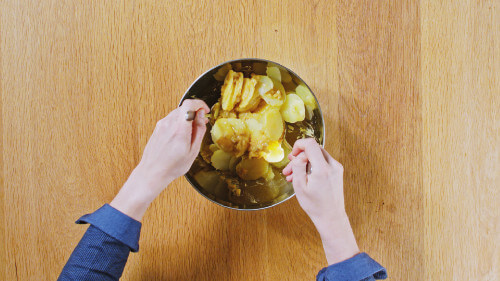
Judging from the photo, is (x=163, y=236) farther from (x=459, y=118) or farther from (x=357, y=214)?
(x=459, y=118)

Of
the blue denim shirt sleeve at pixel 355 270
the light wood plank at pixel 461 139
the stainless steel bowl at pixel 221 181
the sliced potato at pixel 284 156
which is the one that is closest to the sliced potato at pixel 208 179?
the stainless steel bowl at pixel 221 181

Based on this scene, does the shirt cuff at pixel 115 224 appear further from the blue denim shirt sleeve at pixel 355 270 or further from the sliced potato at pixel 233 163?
the blue denim shirt sleeve at pixel 355 270

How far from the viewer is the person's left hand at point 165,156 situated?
503 millimetres

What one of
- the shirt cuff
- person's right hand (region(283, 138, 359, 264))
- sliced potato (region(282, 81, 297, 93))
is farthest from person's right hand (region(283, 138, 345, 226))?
the shirt cuff

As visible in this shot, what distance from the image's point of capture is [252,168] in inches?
23.1

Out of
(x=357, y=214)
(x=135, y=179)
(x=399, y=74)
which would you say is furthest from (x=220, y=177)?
(x=399, y=74)

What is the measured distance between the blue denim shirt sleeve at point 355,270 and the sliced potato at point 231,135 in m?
0.23

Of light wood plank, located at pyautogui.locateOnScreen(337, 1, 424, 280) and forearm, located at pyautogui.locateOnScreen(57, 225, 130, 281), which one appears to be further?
light wood plank, located at pyautogui.locateOnScreen(337, 1, 424, 280)

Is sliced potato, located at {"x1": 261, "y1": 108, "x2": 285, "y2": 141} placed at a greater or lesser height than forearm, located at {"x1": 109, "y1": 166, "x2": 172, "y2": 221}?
greater

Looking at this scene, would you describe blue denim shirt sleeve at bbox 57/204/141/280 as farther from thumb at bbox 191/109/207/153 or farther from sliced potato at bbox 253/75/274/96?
sliced potato at bbox 253/75/274/96

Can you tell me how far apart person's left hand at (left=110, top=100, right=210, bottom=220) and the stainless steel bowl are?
3 centimetres

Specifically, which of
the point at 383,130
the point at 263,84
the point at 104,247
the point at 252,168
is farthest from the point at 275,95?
the point at 104,247

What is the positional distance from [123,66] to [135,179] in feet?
0.75

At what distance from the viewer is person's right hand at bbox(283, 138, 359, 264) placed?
1.60ft
